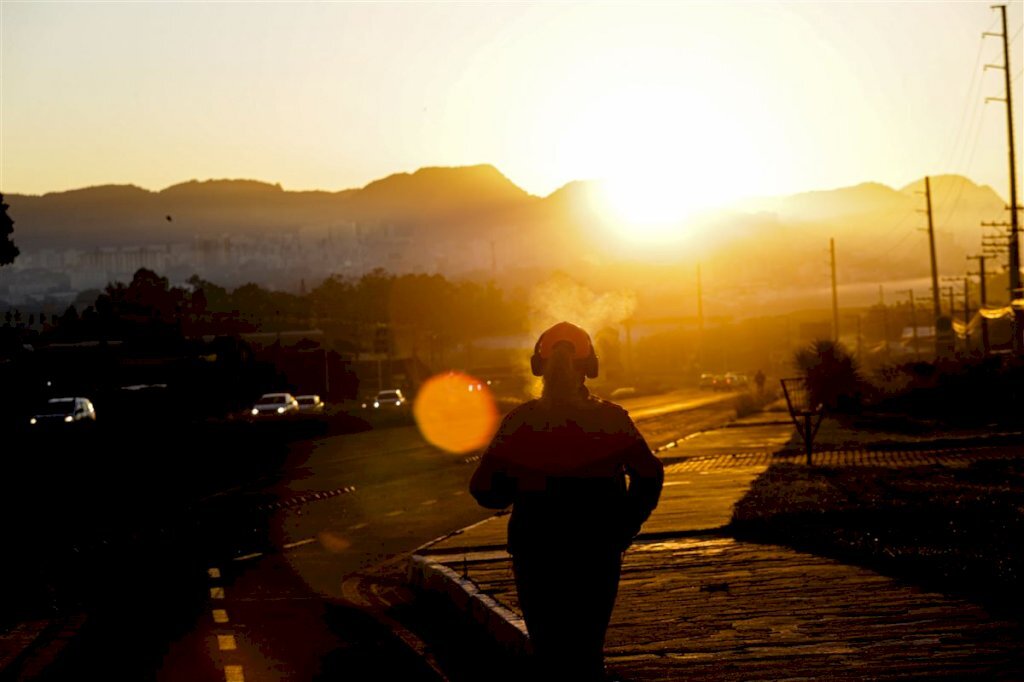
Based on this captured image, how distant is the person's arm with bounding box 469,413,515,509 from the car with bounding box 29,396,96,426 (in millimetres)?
44777

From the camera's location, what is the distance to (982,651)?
8.59 m

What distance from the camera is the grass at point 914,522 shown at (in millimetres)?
11070

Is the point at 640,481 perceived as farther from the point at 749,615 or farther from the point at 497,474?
the point at 749,615

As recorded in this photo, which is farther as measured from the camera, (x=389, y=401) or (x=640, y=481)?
(x=389, y=401)

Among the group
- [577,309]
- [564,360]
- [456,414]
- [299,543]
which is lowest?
[456,414]

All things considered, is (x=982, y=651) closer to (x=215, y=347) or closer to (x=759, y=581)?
(x=759, y=581)

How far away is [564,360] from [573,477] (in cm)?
55

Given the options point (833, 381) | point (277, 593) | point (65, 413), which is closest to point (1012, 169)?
point (833, 381)

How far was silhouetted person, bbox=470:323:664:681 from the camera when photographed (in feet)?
22.4

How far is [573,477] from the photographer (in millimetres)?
6863

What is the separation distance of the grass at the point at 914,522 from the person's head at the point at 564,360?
4158 mm

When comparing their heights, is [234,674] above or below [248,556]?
above

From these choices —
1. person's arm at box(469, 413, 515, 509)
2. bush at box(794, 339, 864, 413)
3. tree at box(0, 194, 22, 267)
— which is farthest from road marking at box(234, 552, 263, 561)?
tree at box(0, 194, 22, 267)

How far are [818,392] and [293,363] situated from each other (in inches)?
1847
